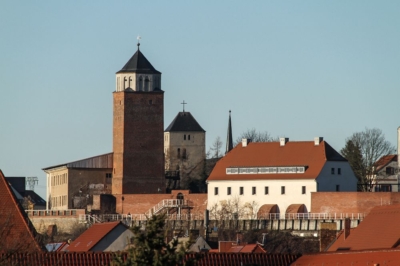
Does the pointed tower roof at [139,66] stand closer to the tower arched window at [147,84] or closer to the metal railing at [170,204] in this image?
the tower arched window at [147,84]

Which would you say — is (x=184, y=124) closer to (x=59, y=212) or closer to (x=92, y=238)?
(x=59, y=212)

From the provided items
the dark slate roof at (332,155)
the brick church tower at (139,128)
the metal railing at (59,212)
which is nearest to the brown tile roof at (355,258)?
the dark slate roof at (332,155)

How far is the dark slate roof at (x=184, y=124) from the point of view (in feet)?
460

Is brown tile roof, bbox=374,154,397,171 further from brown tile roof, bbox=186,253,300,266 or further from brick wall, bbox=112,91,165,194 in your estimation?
brown tile roof, bbox=186,253,300,266

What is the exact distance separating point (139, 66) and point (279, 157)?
12.7 metres

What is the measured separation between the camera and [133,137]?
→ 11081 cm

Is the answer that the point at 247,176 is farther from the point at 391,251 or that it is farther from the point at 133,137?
the point at 391,251

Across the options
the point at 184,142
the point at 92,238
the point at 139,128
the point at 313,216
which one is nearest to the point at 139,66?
the point at 139,128

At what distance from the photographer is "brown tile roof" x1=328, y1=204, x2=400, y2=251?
48.0 metres

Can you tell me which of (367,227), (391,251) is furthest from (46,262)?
(367,227)

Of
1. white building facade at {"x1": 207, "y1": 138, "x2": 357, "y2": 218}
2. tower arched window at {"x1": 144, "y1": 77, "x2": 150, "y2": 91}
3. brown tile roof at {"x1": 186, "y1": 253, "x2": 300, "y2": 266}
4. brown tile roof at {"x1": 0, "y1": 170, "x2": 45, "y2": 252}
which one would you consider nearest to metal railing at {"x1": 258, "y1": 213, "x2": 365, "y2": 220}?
white building facade at {"x1": 207, "y1": 138, "x2": 357, "y2": 218}

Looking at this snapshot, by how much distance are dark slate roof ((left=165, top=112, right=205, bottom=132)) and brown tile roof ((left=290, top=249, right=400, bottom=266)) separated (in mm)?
97345

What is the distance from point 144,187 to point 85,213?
6.60 m

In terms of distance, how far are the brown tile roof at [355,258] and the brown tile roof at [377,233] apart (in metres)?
4.94
